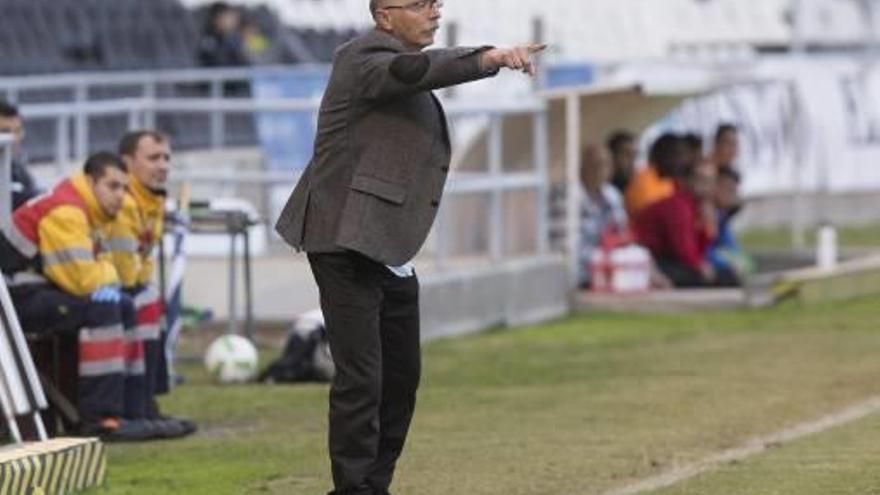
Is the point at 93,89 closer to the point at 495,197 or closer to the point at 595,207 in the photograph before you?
the point at 595,207

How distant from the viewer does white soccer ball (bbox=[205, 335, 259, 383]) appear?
1648 centimetres

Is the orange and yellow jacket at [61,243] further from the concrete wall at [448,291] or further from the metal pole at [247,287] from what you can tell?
the concrete wall at [448,291]

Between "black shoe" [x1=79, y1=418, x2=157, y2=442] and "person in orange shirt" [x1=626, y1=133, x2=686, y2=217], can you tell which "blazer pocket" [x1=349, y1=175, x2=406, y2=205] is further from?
"person in orange shirt" [x1=626, y1=133, x2=686, y2=217]

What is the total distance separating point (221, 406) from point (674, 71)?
40.4 feet

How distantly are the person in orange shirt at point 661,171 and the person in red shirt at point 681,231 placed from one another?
0.22ft

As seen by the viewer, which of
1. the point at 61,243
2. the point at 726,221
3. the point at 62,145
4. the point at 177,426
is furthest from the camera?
the point at 726,221

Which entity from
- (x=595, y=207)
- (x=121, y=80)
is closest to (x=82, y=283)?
(x=121, y=80)

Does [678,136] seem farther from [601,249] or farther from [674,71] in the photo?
[674,71]

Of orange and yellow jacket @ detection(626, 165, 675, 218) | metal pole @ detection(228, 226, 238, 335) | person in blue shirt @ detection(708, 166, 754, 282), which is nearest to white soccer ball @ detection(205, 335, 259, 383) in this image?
metal pole @ detection(228, 226, 238, 335)

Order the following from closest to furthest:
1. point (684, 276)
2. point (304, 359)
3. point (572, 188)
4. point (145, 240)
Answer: point (145, 240) → point (304, 359) → point (572, 188) → point (684, 276)

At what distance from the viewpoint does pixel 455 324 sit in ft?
64.6

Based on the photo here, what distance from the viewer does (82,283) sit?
1352 centimetres

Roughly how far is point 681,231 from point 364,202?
12.9 m

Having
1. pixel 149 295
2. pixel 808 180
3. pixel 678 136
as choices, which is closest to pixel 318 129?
pixel 149 295
